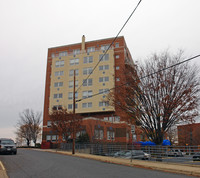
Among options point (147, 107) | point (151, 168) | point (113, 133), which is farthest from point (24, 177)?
point (113, 133)

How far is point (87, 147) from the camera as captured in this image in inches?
1184

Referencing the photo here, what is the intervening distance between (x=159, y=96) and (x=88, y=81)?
1488 inches

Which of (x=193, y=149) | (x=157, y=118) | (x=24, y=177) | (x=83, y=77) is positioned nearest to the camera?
(x=24, y=177)

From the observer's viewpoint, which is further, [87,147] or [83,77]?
[83,77]

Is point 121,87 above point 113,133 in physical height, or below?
above

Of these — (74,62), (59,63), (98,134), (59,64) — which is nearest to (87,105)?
(98,134)

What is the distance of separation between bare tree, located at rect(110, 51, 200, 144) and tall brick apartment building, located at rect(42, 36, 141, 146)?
2829 centimetres

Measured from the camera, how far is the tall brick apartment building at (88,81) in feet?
175

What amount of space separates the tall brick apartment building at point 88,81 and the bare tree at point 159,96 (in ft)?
92.8

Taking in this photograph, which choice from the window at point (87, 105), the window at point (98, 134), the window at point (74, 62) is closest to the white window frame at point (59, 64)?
the window at point (74, 62)

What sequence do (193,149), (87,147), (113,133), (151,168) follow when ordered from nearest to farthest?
Result: (151,168) → (193,149) → (87,147) → (113,133)

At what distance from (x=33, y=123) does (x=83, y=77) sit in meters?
24.1

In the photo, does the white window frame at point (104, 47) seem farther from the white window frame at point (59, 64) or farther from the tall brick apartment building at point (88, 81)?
the white window frame at point (59, 64)

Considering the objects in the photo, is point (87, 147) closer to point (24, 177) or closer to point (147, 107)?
point (147, 107)
